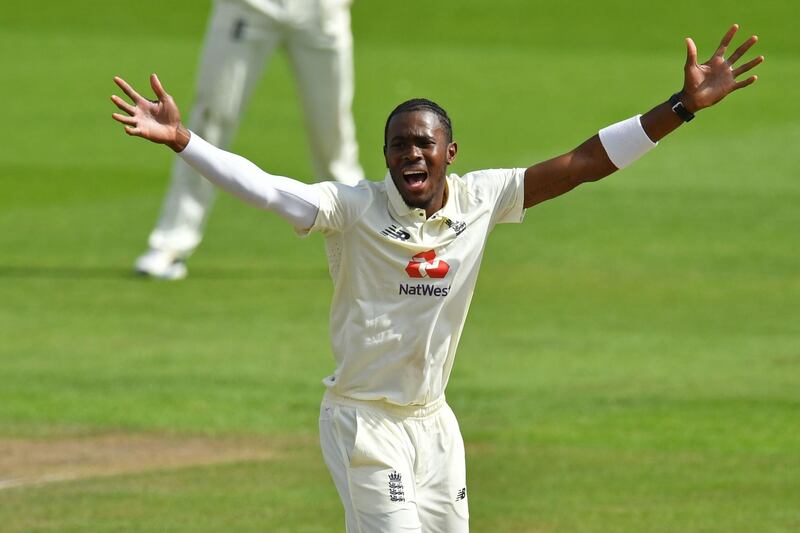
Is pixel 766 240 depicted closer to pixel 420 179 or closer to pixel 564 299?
pixel 564 299

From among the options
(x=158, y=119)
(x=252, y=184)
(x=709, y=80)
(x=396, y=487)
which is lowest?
(x=396, y=487)

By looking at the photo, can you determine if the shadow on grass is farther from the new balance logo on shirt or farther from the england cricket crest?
the england cricket crest

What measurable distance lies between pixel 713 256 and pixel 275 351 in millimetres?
4887

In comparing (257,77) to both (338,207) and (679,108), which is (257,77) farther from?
(338,207)

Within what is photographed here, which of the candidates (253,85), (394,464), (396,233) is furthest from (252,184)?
(253,85)

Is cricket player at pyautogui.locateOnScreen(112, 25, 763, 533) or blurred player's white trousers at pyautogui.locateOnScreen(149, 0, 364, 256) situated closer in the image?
cricket player at pyautogui.locateOnScreen(112, 25, 763, 533)

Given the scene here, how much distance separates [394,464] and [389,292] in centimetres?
63

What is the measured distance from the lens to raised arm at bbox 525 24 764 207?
6887 millimetres

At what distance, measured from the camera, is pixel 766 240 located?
16.5 metres

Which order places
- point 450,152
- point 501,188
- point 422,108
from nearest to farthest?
point 422,108
point 450,152
point 501,188

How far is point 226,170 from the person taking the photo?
6441mm

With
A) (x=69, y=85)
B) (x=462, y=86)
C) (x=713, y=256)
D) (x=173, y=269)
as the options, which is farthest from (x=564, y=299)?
(x=69, y=85)

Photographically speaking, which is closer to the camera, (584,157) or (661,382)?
(584,157)

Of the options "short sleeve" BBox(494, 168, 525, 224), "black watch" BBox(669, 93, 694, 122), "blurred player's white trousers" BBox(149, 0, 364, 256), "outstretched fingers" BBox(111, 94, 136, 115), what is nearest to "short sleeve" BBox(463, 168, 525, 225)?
"short sleeve" BBox(494, 168, 525, 224)
